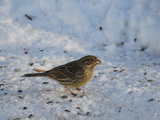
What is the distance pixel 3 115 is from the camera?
15.2 ft

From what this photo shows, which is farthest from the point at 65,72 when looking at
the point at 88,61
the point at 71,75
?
the point at 88,61

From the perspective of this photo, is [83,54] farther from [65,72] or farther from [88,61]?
[65,72]

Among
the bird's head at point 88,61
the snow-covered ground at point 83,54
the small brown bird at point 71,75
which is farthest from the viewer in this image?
the bird's head at point 88,61

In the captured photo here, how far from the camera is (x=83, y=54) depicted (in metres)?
7.14

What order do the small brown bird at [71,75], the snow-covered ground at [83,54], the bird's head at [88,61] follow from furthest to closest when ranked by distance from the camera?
the bird's head at [88,61], the small brown bird at [71,75], the snow-covered ground at [83,54]

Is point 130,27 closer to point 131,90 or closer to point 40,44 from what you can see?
point 40,44

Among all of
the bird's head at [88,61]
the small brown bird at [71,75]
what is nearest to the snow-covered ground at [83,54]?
the small brown bird at [71,75]

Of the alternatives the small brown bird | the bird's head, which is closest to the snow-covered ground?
the small brown bird

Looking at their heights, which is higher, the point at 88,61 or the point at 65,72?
the point at 88,61

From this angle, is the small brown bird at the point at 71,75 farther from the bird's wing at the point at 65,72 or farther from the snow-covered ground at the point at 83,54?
the snow-covered ground at the point at 83,54

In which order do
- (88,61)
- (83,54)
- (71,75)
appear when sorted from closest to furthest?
(71,75), (88,61), (83,54)

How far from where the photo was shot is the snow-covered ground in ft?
16.0

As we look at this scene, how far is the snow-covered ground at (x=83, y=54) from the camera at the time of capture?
488 centimetres

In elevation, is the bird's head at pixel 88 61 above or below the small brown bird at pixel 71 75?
above
